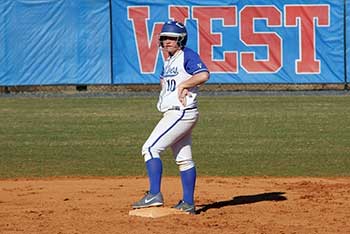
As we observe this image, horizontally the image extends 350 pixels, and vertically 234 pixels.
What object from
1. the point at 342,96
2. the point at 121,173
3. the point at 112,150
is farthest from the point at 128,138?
the point at 342,96

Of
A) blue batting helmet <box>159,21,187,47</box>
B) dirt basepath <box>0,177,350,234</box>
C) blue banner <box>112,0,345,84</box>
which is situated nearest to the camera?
dirt basepath <box>0,177,350,234</box>

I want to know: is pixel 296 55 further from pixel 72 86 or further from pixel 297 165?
pixel 297 165

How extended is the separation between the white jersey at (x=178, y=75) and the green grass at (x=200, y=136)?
3.64 m

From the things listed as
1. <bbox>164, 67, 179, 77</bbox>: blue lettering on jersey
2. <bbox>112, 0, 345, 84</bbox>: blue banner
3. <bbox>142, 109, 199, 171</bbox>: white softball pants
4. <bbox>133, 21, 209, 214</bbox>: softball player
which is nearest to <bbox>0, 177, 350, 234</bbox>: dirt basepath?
<bbox>133, 21, 209, 214</bbox>: softball player

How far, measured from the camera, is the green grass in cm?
1294

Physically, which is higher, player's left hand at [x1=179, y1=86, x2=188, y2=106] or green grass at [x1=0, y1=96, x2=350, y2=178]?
player's left hand at [x1=179, y1=86, x2=188, y2=106]

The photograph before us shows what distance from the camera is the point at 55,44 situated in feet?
78.5

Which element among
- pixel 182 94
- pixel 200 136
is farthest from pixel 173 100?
pixel 200 136

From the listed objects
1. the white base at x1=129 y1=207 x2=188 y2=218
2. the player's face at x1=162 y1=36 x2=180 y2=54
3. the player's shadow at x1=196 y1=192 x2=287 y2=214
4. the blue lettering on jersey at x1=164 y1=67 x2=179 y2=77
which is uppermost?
the player's face at x1=162 y1=36 x2=180 y2=54

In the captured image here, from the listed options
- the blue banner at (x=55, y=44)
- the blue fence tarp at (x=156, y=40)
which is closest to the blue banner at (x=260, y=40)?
the blue fence tarp at (x=156, y=40)

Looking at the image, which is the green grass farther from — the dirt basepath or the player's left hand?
the player's left hand

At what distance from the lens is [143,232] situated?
809 cm

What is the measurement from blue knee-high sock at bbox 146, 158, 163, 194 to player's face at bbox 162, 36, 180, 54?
104 centimetres

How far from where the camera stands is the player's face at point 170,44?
885cm
